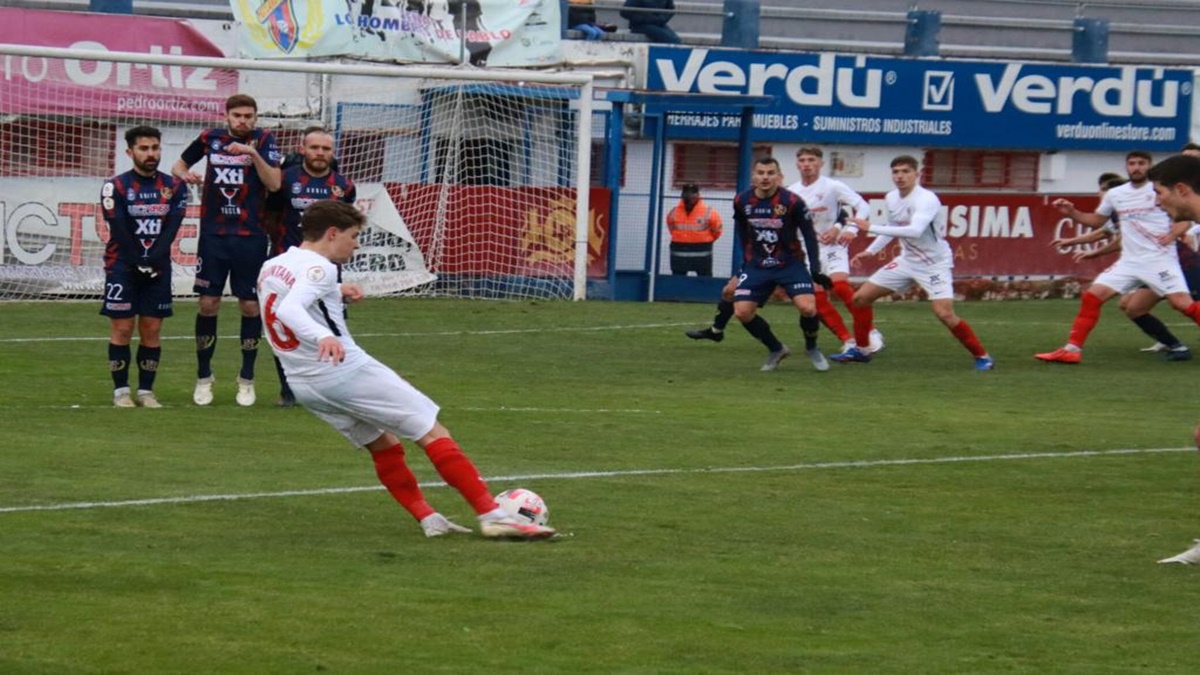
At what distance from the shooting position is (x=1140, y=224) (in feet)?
55.8

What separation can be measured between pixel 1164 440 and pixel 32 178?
14268 millimetres

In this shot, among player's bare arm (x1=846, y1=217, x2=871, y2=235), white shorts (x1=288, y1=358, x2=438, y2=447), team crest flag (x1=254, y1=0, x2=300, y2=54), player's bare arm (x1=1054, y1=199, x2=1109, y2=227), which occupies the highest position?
team crest flag (x1=254, y1=0, x2=300, y2=54)

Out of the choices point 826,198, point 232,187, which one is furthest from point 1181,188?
point 826,198

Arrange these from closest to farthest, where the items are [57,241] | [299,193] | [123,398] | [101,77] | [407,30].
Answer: [123,398] < [299,193] < [57,241] < [101,77] < [407,30]

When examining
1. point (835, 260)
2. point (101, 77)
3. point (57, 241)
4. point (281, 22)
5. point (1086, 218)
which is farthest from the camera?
point (281, 22)

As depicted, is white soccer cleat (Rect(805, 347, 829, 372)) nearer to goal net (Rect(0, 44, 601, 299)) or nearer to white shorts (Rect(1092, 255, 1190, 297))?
white shorts (Rect(1092, 255, 1190, 297))

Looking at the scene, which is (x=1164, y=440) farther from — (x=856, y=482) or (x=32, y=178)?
(x=32, y=178)

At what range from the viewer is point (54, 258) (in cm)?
2173

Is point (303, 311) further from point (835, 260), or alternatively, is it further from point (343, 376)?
point (835, 260)

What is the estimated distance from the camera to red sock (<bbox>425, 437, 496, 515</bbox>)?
820 centimetres

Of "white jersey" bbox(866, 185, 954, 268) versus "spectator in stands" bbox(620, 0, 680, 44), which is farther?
"spectator in stands" bbox(620, 0, 680, 44)

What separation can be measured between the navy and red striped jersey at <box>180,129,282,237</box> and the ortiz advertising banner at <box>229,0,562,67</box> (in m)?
11.1

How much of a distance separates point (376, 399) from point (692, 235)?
17.5 m

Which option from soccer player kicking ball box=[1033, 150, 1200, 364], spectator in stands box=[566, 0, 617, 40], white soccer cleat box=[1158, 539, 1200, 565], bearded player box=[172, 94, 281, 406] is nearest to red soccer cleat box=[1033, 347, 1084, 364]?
soccer player kicking ball box=[1033, 150, 1200, 364]
